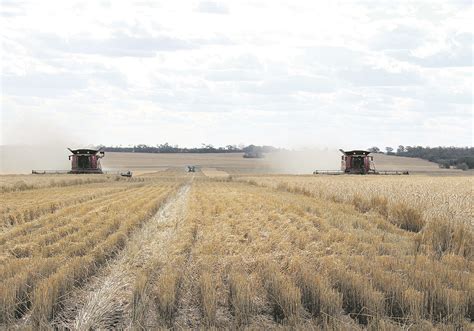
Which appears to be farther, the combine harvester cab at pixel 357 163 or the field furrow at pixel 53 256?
the combine harvester cab at pixel 357 163

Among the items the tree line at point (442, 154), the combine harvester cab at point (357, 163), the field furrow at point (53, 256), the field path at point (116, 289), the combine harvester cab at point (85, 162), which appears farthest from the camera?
the tree line at point (442, 154)

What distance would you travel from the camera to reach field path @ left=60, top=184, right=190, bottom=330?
7.67m

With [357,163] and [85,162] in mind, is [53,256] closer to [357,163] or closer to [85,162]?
[85,162]

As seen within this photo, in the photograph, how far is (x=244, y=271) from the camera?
10.2 meters

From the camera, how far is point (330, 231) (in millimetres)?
14750

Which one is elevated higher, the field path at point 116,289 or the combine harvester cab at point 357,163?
the combine harvester cab at point 357,163

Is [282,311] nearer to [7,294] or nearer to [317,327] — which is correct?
[317,327]

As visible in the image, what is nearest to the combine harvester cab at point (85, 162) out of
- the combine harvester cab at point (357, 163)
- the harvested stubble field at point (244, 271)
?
the combine harvester cab at point (357, 163)

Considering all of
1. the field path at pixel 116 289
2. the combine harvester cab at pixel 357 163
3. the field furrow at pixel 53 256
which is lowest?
the field path at pixel 116 289

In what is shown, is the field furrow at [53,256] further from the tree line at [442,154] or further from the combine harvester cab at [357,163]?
the tree line at [442,154]

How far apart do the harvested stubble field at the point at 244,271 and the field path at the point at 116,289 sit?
23 millimetres

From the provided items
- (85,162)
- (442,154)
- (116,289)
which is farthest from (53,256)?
(442,154)

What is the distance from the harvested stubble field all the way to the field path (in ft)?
0.08

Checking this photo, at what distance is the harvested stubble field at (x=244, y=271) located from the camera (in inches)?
305
